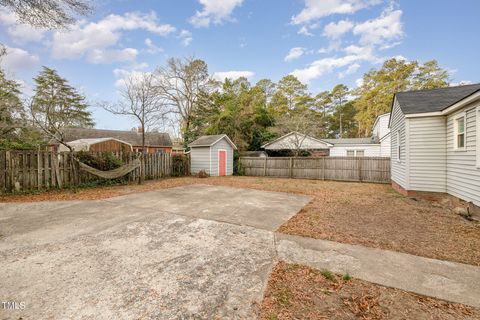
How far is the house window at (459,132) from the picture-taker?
5502mm

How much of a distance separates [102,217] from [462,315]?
5.97 metres

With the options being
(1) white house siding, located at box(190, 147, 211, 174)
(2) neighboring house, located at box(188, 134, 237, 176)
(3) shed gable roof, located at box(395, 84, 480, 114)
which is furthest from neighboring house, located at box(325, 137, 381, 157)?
(1) white house siding, located at box(190, 147, 211, 174)

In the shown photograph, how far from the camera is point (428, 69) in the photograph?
74.0 ft

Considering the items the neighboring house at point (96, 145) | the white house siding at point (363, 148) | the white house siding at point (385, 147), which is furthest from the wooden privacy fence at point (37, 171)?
the white house siding at point (385, 147)

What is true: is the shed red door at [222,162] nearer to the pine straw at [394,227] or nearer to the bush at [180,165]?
the bush at [180,165]

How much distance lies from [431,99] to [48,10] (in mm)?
12269

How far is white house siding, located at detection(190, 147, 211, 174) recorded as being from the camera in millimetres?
13859

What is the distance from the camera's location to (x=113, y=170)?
8891 millimetres

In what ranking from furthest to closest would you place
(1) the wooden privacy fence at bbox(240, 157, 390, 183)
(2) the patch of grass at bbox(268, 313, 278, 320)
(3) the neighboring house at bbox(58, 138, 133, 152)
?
(3) the neighboring house at bbox(58, 138, 133, 152) < (1) the wooden privacy fence at bbox(240, 157, 390, 183) < (2) the patch of grass at bbox(268, 313, 278, 320)

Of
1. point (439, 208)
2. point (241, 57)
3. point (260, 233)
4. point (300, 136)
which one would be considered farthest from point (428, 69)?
point (260, 233)

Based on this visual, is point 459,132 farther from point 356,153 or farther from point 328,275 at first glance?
point 356,153

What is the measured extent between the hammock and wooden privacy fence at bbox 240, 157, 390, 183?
25.3 feet

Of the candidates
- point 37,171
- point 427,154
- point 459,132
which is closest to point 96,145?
point 37,171

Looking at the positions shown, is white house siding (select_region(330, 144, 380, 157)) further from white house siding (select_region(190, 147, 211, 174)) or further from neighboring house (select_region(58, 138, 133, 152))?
neighboring house (select_region(58, 138, 133, 152))
